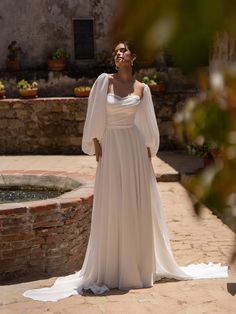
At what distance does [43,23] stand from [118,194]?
9845 millimetres

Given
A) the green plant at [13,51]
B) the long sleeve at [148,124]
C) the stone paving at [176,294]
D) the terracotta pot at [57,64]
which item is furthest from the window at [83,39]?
the long sleeve at [148,124]

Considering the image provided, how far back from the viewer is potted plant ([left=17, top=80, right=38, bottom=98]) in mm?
12664

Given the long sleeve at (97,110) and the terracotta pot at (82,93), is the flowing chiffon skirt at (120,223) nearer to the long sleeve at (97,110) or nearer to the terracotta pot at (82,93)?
the long sleeve at (97,110)

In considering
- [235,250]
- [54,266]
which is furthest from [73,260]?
[235,250]

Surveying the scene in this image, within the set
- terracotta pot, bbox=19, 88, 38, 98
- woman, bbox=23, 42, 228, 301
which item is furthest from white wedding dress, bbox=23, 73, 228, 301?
terracotta pot, bbox=19, 88, 38, 98

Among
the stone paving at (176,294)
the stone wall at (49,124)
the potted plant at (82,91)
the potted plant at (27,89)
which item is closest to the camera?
the stone paving at (176,294)

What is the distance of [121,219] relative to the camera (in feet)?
16.0

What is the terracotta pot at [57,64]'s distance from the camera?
44.2ft

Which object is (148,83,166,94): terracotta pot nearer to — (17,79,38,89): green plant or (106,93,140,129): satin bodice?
(17,79,38,89): green plant

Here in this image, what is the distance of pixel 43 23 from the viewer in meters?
14.0

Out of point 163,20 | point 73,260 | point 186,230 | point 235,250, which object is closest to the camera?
point 163,20

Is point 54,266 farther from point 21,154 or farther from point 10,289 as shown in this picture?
point 21,154

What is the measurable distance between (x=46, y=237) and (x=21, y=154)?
24.6 ft

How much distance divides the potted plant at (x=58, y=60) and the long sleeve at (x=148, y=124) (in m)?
8.62
